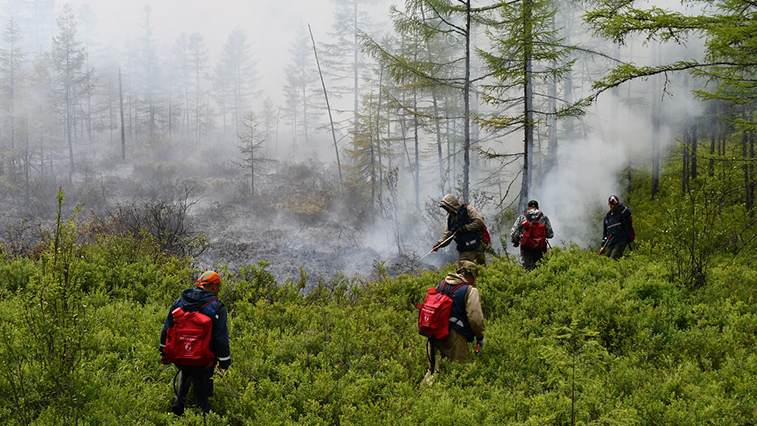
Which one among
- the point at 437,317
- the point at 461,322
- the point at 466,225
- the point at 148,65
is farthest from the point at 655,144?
the point at 148,65

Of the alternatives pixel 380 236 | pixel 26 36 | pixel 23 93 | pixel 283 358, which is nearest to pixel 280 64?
pixel 23 93

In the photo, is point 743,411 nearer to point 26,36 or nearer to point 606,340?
point 606,340

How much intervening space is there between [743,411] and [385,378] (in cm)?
331

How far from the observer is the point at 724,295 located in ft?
19.1

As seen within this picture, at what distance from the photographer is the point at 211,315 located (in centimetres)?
381

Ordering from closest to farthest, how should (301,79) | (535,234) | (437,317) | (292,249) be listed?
(437,317), (535,234), (292,249), (301,79)

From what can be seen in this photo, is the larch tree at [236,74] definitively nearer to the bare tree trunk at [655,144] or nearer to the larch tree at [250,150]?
the larch tree at [250,150]

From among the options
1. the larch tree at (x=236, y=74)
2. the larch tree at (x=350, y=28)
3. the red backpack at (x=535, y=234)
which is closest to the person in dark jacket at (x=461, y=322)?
the red backpack at (x=535, y=234)

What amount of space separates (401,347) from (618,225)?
579 centimetres

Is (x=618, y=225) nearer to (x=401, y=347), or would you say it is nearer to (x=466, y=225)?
(x=466, y=225)

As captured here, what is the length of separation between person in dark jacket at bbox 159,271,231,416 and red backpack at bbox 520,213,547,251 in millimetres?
6038

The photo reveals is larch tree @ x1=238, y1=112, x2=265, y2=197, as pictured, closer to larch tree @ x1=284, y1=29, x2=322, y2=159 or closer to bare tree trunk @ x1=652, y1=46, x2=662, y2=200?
larch tree @ x1=284, y1=29, x2=322, y2=159

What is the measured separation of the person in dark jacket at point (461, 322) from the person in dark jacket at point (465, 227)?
224 cm

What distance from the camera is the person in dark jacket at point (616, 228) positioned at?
7.96 meters
